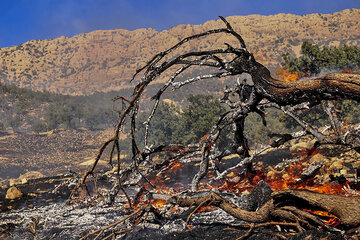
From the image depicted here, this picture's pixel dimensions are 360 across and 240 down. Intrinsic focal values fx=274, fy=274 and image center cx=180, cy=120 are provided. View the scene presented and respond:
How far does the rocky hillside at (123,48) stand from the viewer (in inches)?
3821

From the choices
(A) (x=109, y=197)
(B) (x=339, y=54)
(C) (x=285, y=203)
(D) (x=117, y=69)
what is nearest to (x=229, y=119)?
(C) (x=285, y=203)

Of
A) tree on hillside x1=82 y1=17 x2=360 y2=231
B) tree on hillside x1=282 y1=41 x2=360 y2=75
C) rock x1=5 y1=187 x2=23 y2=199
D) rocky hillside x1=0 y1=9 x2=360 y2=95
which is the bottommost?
rock x1=5 y1=187 x2=23 y2=199

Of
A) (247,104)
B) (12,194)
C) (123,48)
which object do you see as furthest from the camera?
(123,48)

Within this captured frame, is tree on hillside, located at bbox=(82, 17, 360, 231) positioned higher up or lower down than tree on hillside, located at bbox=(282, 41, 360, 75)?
lower down

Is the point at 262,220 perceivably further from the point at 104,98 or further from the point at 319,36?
the point at 319,36

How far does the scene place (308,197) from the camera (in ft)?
12.9

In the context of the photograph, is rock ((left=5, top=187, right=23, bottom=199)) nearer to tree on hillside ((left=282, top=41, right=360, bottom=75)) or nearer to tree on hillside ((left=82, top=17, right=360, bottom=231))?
tree on hillside ((left=82, top=17, right=360, bottom=231))

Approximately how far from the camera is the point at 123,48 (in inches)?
5684

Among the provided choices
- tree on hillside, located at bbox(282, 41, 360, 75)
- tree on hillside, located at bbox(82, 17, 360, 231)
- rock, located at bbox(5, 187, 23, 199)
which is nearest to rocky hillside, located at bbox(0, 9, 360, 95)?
tree on hillside, located at bbox(282, 41, 360, 75)

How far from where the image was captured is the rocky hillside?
318ft

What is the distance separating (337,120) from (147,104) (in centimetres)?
7775

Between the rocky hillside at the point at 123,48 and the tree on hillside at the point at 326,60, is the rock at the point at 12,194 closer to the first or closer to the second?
the tree on hillside at the point at 326,60

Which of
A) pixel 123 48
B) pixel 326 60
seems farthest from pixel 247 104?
pixel 123 48

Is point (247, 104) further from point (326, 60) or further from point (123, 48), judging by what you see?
point (123, 48)
